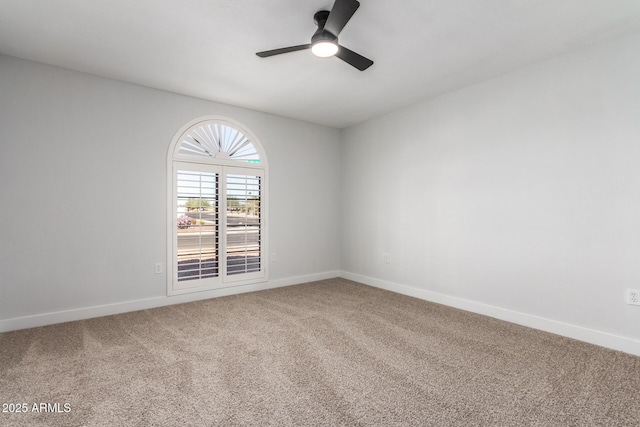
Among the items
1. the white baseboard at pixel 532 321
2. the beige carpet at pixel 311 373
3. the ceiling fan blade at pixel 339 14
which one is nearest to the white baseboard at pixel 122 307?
the beige carpet at pixel 311 373

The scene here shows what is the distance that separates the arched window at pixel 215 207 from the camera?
375 cm

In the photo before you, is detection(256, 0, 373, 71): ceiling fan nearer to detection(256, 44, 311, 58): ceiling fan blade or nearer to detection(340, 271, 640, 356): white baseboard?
detection(256, 44, 311, 58): ceiling fan blade

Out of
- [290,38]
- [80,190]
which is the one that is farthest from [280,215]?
[290,38]

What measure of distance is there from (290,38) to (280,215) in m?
2.53

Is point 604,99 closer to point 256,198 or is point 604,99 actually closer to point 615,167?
point 615,167

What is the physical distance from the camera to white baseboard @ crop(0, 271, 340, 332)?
2.90 m

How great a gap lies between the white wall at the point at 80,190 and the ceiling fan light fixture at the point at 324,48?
2187mm

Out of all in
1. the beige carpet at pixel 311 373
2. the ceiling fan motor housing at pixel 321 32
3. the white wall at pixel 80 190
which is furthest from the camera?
the white wall at pixel 80 190

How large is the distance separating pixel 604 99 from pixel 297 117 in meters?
3.46

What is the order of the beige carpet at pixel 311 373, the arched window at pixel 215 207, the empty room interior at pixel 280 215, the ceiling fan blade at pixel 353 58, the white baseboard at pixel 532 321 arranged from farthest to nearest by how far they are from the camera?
the arched window at pixel 215 207
the white baseboard at pixel 532 321
the ceiling fan blade at pixel 353 58
the empty room interior at pixel 280 215
the beige carpet at pixel 311 373

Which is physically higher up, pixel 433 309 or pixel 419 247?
pixel 419 247

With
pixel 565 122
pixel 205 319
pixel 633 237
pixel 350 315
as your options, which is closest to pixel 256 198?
pixel 205 319

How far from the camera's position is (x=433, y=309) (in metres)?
3.51

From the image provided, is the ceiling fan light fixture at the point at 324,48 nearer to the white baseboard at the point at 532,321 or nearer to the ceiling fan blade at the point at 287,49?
the ceiling fan blade at the point at 287,49
